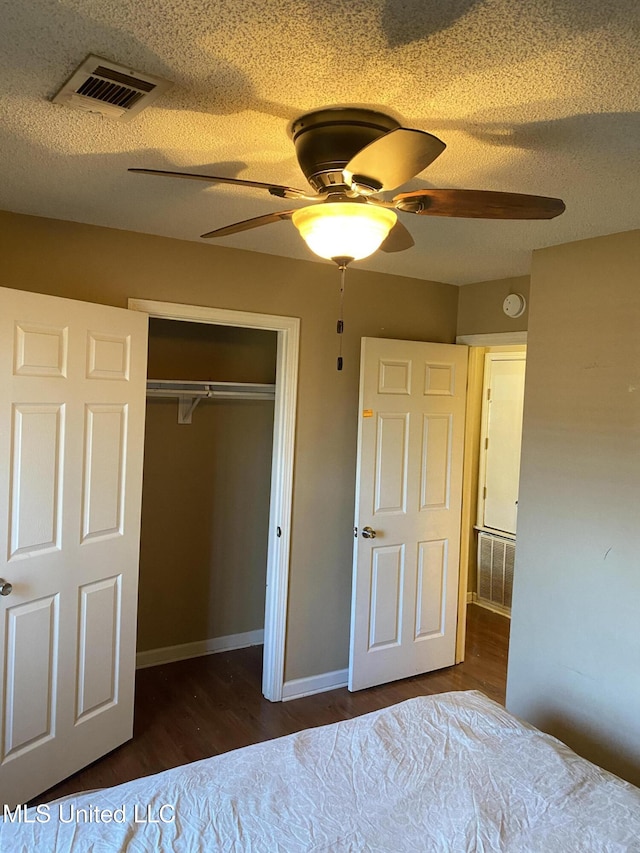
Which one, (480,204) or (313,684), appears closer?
(480,204)

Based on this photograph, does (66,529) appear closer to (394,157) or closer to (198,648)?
(198,648)

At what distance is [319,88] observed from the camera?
4.54 feet

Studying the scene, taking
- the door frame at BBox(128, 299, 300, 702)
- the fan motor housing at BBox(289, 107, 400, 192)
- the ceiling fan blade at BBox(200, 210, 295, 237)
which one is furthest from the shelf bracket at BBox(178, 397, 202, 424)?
the fan motor housing at BBox(289, 107, 400, 192)

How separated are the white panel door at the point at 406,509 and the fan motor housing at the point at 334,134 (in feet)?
6.49

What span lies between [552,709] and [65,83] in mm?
2944

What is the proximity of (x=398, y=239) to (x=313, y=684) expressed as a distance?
2.71 m

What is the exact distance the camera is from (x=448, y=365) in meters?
3.77

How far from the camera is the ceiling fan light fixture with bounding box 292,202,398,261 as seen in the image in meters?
1.43

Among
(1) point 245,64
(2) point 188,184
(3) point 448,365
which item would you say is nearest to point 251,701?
(3) point 448,365

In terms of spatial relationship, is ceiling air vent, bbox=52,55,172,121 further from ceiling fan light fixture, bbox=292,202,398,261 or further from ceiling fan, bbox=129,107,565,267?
ceiling fan light fixture, bbox=292,202,398,261

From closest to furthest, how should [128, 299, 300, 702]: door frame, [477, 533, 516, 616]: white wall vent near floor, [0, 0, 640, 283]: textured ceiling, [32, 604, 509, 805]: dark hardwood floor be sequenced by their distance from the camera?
[0, 0, 640, 283]: textured ceiling < [32, 604, 509, 805]: dark hardwood floor < [128, 299, 300, 702]: door frame < [477, 533, 516, 616]: white wall vent near floor

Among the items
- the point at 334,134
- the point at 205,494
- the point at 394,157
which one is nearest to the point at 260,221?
the point at 334,134

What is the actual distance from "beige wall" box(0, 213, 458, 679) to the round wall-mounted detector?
481mm

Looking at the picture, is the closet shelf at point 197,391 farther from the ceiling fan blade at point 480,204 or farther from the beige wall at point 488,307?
the ceiling fan blade at point 480,204
